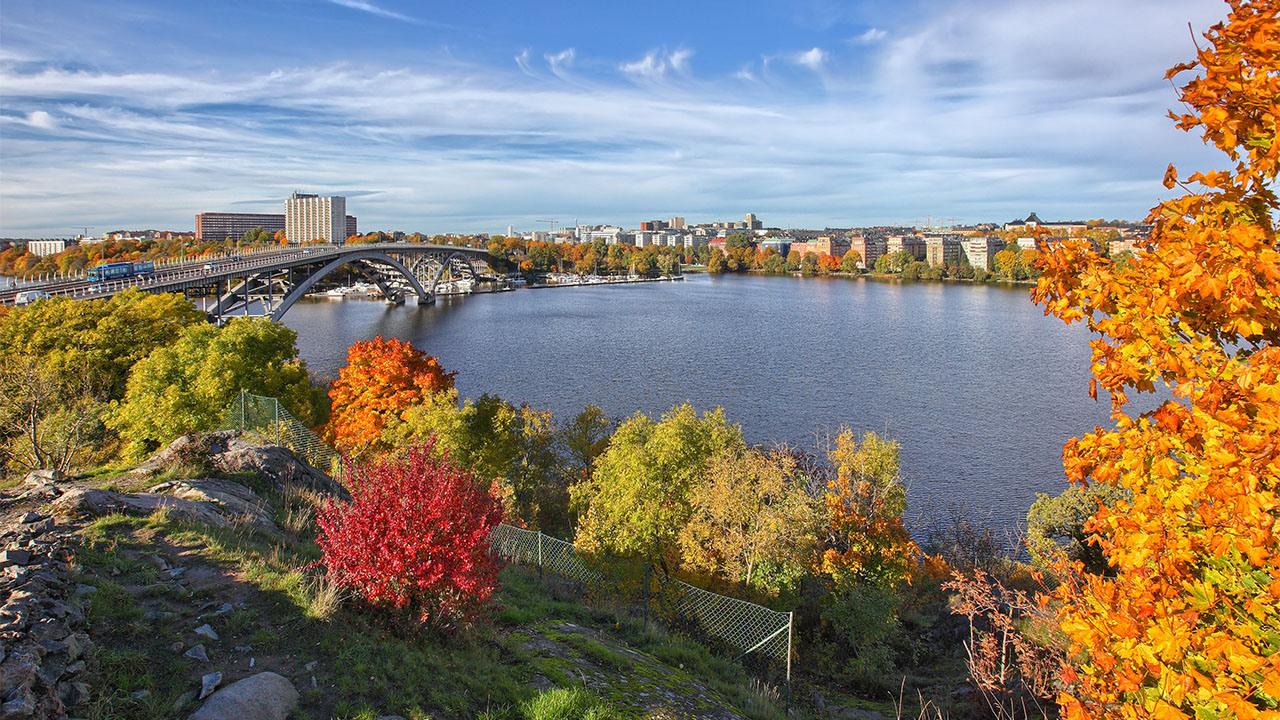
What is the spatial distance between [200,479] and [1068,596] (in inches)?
444

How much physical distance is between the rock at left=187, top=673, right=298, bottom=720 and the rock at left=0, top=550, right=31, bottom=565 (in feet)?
7.11

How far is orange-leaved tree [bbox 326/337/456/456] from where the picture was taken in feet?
86.4

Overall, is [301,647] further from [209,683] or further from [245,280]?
[245,280]

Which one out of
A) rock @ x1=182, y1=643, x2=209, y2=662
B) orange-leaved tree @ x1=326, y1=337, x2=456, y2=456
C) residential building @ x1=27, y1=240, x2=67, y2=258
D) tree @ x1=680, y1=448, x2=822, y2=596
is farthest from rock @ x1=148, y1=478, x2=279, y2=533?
residential building @ x1=27, y1=240, x2=67, y2=258

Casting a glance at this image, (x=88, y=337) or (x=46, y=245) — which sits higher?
(x=46, y=245)

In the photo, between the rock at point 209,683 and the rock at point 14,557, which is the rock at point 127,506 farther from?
the rock at point 209,683

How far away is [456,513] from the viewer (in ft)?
22.9

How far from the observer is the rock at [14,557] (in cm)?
602

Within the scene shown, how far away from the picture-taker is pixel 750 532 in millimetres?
14594

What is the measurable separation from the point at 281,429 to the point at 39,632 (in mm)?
11855

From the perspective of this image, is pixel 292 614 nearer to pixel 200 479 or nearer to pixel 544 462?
pixel 200 479

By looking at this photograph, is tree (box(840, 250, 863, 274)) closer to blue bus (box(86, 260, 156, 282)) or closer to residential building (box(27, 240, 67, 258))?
blue bus (box(86, 260, 156, 282))

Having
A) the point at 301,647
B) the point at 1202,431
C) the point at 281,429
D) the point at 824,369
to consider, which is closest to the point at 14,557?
the point at 301,647

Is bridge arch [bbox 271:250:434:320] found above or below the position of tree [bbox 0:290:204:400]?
above
